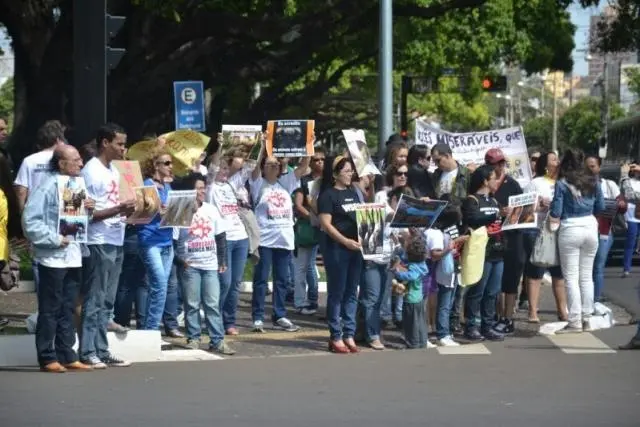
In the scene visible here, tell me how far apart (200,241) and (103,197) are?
1.51 meters

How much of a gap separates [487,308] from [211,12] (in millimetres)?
13701

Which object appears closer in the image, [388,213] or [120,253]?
[120,253]

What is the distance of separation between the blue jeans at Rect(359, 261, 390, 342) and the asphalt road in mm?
465

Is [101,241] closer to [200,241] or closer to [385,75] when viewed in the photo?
[200,241]

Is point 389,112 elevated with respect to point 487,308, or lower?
elevated

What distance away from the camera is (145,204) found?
11.9 m

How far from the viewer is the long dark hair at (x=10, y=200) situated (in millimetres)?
12258

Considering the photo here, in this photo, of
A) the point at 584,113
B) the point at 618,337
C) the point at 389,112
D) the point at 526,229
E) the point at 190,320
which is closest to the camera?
the point at 190,320

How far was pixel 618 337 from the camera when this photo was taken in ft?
46.7

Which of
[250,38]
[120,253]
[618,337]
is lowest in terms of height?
[618,337]

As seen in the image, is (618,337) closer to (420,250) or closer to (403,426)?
(420,250)

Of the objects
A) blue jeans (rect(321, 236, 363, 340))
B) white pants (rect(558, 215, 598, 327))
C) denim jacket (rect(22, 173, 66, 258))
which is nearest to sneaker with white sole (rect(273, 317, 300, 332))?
blue jeans (rect(321, 236, 363, 340))

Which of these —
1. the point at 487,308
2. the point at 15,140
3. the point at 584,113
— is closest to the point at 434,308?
the point at 487,308

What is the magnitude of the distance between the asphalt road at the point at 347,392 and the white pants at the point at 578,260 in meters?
1.65
